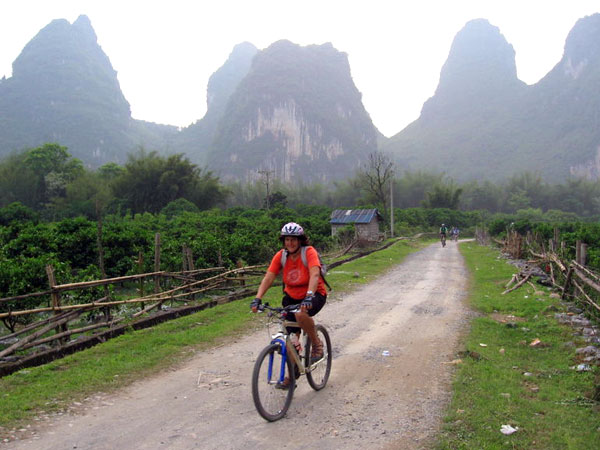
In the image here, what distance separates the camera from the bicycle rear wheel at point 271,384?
4500mm

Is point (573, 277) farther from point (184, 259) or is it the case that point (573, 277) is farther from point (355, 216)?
point (355, 216)

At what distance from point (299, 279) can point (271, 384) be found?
117cm

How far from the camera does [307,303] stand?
4676 millimetres

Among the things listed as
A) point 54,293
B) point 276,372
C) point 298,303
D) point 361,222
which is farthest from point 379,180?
point 276,372

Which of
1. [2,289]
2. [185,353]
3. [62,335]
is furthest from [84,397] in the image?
[2,289]

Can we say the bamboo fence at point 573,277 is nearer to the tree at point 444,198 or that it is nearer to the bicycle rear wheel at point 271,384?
the bicycle rear wheel at point 271,384

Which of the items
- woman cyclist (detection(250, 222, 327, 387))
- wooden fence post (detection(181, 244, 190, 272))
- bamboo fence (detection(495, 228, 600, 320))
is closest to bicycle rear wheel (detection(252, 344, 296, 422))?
woman cyclist (detection(250, 222, 327, 387))

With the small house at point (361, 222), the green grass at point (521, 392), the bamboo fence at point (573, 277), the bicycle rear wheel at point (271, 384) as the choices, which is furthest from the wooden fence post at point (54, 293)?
the small house at point (361, 222)

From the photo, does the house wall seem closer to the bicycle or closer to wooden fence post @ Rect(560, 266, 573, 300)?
wooden fence post @ Rect(560, 266, 573, 300)

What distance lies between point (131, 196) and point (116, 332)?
53.1 meters

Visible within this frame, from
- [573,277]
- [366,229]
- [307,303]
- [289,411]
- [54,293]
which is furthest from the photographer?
[366,229]

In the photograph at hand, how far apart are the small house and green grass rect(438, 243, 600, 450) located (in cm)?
2770

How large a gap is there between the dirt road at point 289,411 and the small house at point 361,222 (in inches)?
1148

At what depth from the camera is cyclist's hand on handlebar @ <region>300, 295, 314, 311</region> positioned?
468 centimetres
